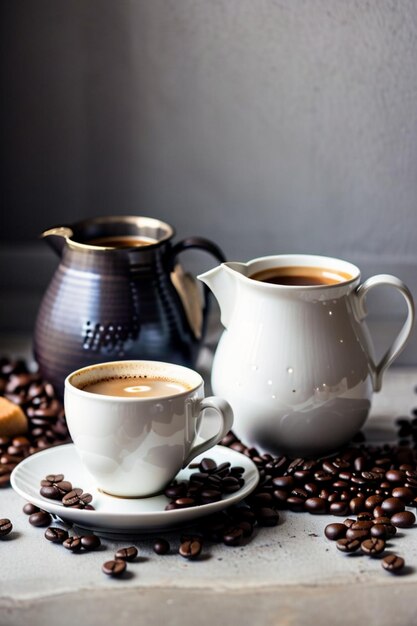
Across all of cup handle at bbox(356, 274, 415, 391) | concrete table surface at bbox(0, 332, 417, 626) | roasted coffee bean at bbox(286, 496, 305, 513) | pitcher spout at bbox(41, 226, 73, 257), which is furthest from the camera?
pitcher spout at bbox(41, 226, 73, 257)

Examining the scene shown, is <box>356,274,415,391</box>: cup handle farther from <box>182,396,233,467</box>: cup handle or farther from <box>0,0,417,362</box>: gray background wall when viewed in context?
<box>0,0,417,362</box>: gray background wall

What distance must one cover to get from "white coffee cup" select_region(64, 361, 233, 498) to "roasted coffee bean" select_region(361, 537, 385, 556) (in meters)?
0.20

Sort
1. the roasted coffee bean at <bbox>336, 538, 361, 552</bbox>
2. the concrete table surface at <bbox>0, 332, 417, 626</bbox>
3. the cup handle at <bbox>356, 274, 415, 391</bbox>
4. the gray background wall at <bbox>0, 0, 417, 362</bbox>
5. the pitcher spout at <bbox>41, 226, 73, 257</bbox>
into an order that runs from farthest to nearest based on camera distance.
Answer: the gray background wall at <bbox>0, 0, 417, 362</bbox>
the pitcher spout at <bbox>41, 226, 73, 257</bbox>
the cup handle at <bbox>356, 274, 415, 391</bbox>
the roasted coffee bean at <bbox>336, 538, 361, 552</bbox>
the concrete table surface at <bbox>0, 332, 417, 626</bbox>

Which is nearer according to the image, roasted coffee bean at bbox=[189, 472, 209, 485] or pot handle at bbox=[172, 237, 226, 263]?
roasted coffee bean at bbox=[189, 472, 209, 485]

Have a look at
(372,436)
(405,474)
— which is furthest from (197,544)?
(372,436)

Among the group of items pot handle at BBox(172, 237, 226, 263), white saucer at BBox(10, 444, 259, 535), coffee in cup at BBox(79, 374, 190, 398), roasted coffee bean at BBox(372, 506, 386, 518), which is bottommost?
roasted coffee bean at BBox(372, 506, 386, 518)

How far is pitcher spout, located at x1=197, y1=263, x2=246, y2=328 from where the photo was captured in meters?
1.28

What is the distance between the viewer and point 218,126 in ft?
5.98

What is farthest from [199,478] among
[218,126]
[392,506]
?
[218,126]

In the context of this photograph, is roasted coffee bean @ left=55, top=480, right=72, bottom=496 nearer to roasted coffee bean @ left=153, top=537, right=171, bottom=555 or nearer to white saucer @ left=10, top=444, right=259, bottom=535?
white saucer @ left=10, top=444, right=259, bottom=535

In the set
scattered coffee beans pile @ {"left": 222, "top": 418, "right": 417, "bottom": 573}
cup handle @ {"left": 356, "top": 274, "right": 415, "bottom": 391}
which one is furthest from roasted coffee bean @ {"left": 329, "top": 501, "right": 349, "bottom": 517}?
cup handle @ {"left": 356, "top": 274, "right": 415, "bottom": 391}

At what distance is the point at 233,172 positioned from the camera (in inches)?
72.7

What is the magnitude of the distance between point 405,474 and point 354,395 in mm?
119

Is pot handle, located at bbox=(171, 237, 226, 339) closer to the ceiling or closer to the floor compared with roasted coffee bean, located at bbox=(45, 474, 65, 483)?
closer to the ceiling
